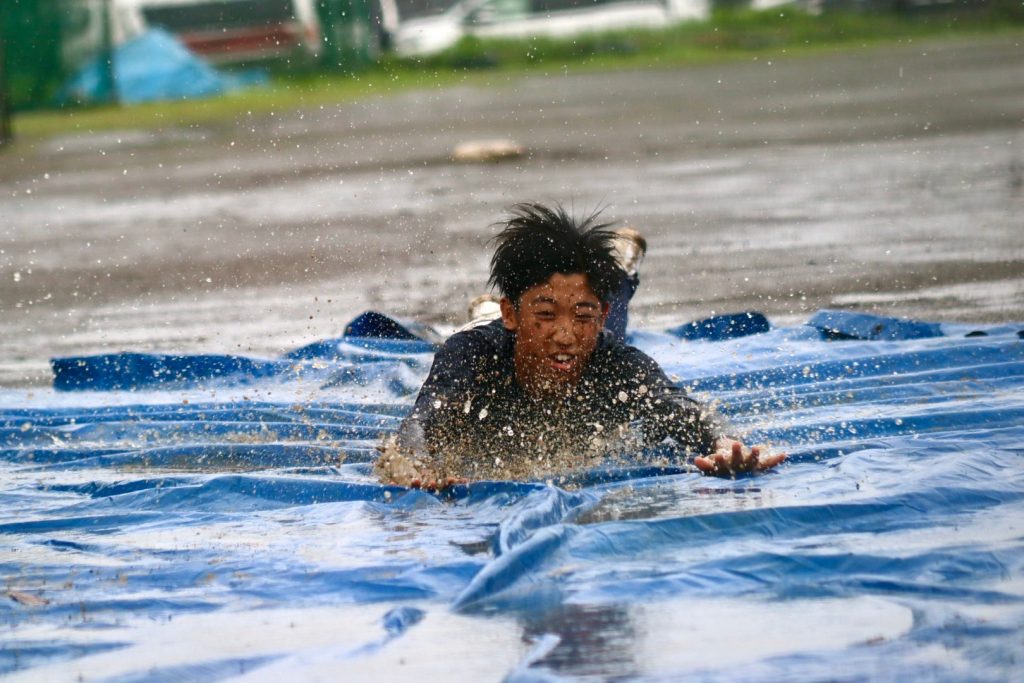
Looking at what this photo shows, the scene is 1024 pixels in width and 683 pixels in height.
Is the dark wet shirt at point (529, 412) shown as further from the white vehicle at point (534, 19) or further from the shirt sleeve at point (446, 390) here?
the white vehicle at point (534, 19)

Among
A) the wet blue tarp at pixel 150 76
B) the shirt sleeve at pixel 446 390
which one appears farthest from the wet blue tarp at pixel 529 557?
the wet blue tarp at pixel 150 76

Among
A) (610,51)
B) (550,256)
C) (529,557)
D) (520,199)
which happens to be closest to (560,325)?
(550,256)

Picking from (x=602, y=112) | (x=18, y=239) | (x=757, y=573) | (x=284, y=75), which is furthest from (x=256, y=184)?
(x=757, y=573)

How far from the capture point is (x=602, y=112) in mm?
18719

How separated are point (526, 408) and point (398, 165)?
10.4 m

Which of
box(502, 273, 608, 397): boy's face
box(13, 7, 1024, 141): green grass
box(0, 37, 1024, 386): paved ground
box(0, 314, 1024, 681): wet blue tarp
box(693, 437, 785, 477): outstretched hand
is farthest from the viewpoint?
box(13, 7, 1024, 141): green grass

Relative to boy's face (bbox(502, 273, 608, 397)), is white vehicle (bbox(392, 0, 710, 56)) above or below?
above

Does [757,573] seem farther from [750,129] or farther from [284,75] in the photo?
[284,75]

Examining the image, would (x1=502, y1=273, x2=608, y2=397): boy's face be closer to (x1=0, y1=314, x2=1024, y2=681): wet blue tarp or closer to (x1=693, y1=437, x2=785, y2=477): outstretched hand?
(x1=0, y1=314, x2=1024, y2=681): wet blue tarp

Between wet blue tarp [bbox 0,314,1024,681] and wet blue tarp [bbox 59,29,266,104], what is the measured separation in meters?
17.0

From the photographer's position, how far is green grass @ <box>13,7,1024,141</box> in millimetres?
22016

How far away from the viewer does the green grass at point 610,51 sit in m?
22.0

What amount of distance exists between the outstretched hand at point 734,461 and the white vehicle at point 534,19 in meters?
21.0

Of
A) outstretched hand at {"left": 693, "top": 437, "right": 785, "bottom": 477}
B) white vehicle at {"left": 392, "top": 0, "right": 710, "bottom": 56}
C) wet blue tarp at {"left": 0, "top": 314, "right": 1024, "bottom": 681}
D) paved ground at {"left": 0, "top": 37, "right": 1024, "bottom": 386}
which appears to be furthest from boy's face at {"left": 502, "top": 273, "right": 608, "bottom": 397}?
white vehicle at {"left": 392, "top": 0, "right": 710, "bottom": 56}
